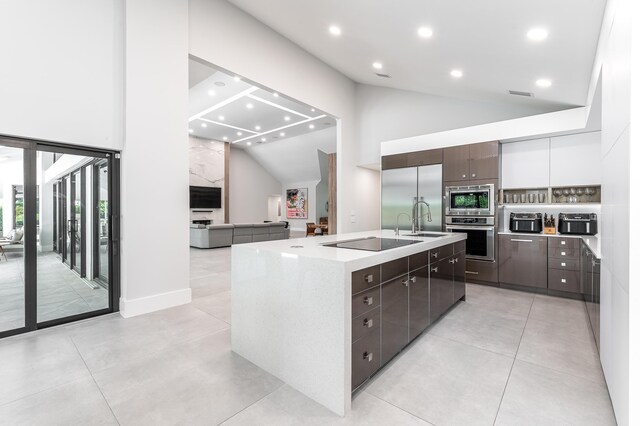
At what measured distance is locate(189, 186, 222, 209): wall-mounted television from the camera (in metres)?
12.2

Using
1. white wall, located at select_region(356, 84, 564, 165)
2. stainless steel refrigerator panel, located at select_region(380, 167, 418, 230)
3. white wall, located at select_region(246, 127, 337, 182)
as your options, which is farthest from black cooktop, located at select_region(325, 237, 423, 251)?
white wall, located at select_region(246, 127, 337, 182)

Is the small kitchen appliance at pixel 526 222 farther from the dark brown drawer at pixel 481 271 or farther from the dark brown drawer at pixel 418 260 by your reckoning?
the dark brown drawer at pixel 418 260

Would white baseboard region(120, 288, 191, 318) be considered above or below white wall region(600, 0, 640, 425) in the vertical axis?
below

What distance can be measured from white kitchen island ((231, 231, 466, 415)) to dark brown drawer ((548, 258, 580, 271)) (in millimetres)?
2955

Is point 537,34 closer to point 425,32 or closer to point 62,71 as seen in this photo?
point 425,32

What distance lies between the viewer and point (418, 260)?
276cm

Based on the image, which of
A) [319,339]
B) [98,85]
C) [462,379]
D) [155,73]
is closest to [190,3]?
[155,73]

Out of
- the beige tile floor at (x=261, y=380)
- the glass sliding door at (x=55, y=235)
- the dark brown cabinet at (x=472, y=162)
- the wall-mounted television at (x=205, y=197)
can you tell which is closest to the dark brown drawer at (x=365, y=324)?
the beige tile floor at (x=261, y=380)

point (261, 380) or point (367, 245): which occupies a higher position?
point (367, 245)

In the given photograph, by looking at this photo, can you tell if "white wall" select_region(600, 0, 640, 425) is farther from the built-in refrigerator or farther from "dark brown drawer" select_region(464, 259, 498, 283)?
the built-in refrigerator

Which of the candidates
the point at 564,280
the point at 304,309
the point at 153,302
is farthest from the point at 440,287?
the point at 153,302

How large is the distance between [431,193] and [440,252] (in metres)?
2.41

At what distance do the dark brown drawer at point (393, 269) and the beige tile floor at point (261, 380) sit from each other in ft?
2.31

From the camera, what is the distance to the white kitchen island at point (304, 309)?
1.82 meters
